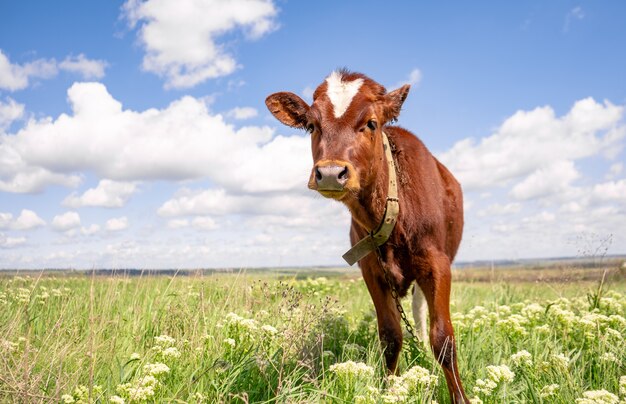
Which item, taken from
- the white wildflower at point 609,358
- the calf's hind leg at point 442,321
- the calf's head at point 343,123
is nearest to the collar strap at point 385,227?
the calf's head at point 343,123

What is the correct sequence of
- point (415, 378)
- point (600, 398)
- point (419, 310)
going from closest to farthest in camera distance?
point (600, 398) < point (415, 378) < point (419, 310)

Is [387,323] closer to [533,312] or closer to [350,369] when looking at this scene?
[350,369]

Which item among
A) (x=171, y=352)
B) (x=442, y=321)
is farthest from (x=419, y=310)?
(x=171, y=352)

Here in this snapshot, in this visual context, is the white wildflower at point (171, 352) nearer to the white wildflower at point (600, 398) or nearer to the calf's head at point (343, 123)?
the calf's head at point (343, 123)

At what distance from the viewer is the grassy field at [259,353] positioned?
3.75 metres

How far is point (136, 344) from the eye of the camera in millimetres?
5473

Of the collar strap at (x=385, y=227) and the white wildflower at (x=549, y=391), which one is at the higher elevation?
the collar strap at (x=385, y=227)

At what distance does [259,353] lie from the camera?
14.5 feet

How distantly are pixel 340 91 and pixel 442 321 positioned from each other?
2401 mm

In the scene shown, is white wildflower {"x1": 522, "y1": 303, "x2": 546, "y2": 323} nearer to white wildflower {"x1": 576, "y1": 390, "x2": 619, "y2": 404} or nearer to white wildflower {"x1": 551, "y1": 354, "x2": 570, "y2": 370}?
white wildflower {"x1": 551, "y1": 354, "x2": 570, "y2": 370}

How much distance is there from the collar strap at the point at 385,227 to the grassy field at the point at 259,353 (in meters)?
0.77

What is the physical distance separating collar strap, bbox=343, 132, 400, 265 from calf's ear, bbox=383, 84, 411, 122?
0.28 metres

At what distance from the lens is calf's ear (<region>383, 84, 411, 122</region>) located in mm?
5059

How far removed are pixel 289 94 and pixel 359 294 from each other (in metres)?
6.60
